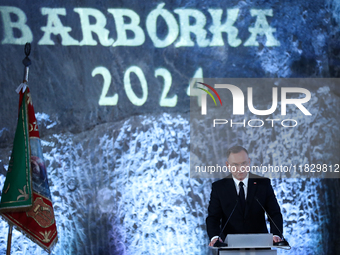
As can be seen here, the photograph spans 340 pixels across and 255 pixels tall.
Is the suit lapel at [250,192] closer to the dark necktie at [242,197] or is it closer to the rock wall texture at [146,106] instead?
the dark necktie at [242,197]

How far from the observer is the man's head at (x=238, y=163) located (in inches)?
141

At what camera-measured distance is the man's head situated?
3.58 metres

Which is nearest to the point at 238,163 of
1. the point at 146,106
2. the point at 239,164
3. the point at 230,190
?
the point at 239,164

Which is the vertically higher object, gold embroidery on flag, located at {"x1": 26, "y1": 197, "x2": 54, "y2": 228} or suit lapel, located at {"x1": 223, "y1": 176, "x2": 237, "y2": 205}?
suit lapel, located at {"x1": 223, "y1": 176, "x2": 237, "y2": 205}

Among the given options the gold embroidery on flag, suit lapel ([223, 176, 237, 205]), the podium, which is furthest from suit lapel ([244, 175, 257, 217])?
the gold embroidery on flag

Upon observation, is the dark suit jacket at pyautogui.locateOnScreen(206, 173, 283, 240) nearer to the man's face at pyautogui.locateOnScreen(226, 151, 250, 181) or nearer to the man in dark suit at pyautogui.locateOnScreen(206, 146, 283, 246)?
the man in dark suit at pyautogui.locateOnScreen(206, 146, 283, 246)

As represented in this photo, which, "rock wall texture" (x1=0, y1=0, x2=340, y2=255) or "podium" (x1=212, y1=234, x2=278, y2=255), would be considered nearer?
"podium" (x1=212, y1=234, x2=278, y2=255)

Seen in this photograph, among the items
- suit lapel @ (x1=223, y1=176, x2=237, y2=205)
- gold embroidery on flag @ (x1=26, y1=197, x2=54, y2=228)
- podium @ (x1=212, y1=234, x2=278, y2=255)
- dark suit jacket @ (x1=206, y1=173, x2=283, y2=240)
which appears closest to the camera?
podium @ (x1=212, y1=234, x2=278, y2=255)

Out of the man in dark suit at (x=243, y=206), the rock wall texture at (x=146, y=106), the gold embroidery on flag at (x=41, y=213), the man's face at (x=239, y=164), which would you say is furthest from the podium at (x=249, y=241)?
the gold embroidery on flag at (x=41, y=213)

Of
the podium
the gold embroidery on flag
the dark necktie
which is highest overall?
the dark necktie

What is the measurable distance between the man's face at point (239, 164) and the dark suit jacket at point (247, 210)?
0.11 metres

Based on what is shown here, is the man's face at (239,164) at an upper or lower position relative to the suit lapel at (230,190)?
upper

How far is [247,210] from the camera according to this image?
10.9ft

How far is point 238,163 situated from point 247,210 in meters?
0.47
